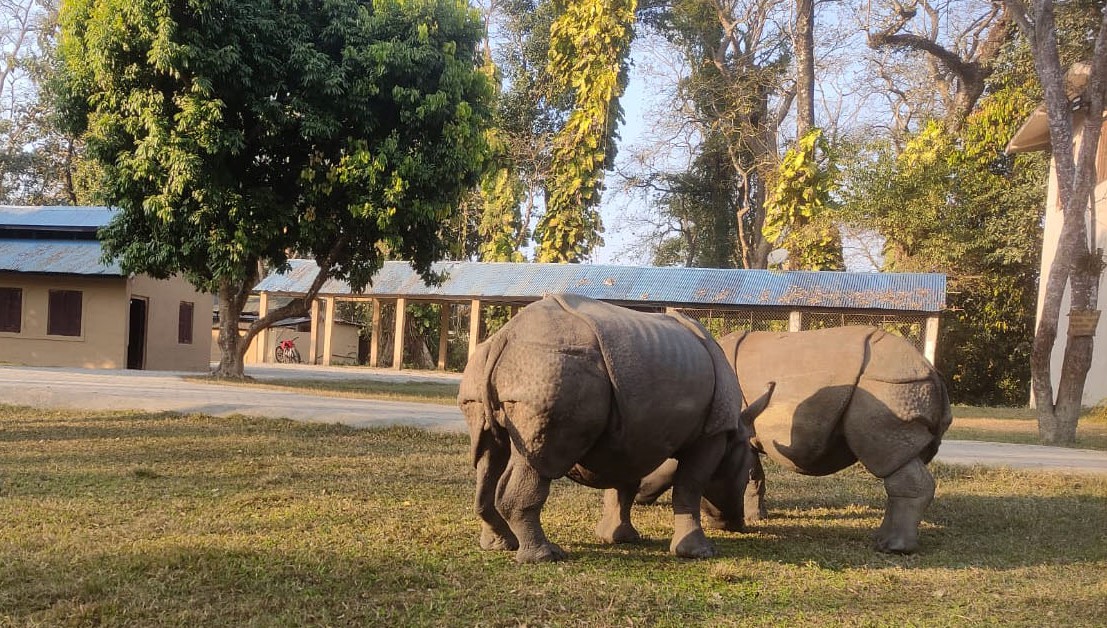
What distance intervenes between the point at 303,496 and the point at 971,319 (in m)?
24.0

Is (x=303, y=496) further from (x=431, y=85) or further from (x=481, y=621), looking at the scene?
(x=431, y=85)

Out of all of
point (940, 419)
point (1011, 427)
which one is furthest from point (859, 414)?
point (1011, 427)

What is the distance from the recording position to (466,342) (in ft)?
121

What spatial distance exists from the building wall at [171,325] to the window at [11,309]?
2616 millimetres

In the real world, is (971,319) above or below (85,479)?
above

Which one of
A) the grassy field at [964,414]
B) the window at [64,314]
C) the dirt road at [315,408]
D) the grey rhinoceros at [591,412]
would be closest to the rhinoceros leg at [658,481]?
the grey rhinoceros at [591,412]

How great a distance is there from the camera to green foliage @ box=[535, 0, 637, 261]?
2905 centimetres

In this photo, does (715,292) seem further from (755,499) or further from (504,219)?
(755,499)

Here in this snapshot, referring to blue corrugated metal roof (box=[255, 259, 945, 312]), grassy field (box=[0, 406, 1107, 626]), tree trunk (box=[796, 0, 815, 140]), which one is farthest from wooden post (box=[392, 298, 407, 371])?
grassy field (box=[0, 406, 1107, 626])

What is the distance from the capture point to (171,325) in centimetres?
2314

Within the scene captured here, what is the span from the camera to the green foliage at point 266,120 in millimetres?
14586

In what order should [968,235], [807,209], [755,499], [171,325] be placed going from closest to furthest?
[755,499] → [171,325] → [968,235] → [807,209]

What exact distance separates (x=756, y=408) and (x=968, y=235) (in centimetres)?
2300

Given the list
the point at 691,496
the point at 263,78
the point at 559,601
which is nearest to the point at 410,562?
the point at 559,601
